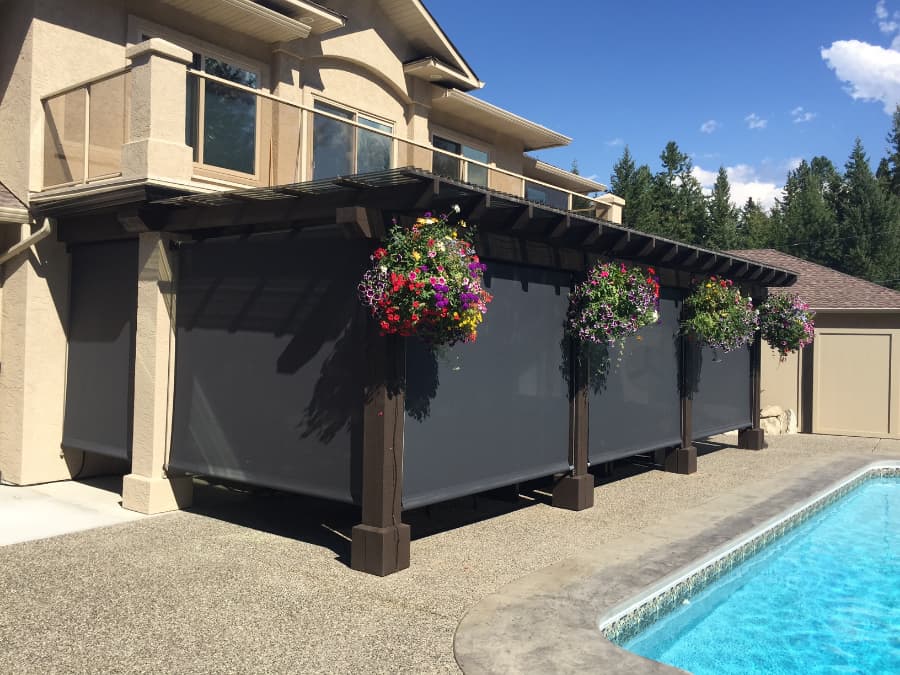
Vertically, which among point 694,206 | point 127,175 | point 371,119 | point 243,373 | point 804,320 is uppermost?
point 694,206

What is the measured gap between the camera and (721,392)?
557 inches

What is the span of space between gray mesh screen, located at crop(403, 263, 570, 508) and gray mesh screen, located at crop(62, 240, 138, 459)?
13.4ft

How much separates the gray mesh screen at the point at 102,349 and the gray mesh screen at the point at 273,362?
39.3 inches

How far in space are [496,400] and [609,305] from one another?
197 cm

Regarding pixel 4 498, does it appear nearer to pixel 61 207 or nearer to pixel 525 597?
pixel 61 207

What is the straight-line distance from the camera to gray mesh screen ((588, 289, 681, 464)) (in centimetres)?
1016

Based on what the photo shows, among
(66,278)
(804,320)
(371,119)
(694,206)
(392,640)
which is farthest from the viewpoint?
(694,206)

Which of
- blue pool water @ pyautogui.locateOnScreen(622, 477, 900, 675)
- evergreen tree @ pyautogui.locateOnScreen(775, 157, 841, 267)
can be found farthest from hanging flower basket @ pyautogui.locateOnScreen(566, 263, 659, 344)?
evergreen tree @ pyautogui.locateOnScreen(775, 157, 841, 267)

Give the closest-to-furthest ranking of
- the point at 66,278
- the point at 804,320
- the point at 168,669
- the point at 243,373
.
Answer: the point at 168,669, the point at 243,373, the point at 66,278, the point at 804,320

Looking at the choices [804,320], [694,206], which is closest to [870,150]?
[694,206]

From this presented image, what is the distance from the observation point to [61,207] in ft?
30.2

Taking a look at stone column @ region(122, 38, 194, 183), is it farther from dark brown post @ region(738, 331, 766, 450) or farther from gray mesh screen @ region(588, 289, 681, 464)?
dark brown post @ region(738, 331, 766, 450)

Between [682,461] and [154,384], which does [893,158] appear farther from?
[154,384]

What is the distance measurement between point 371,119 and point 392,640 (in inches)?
416
